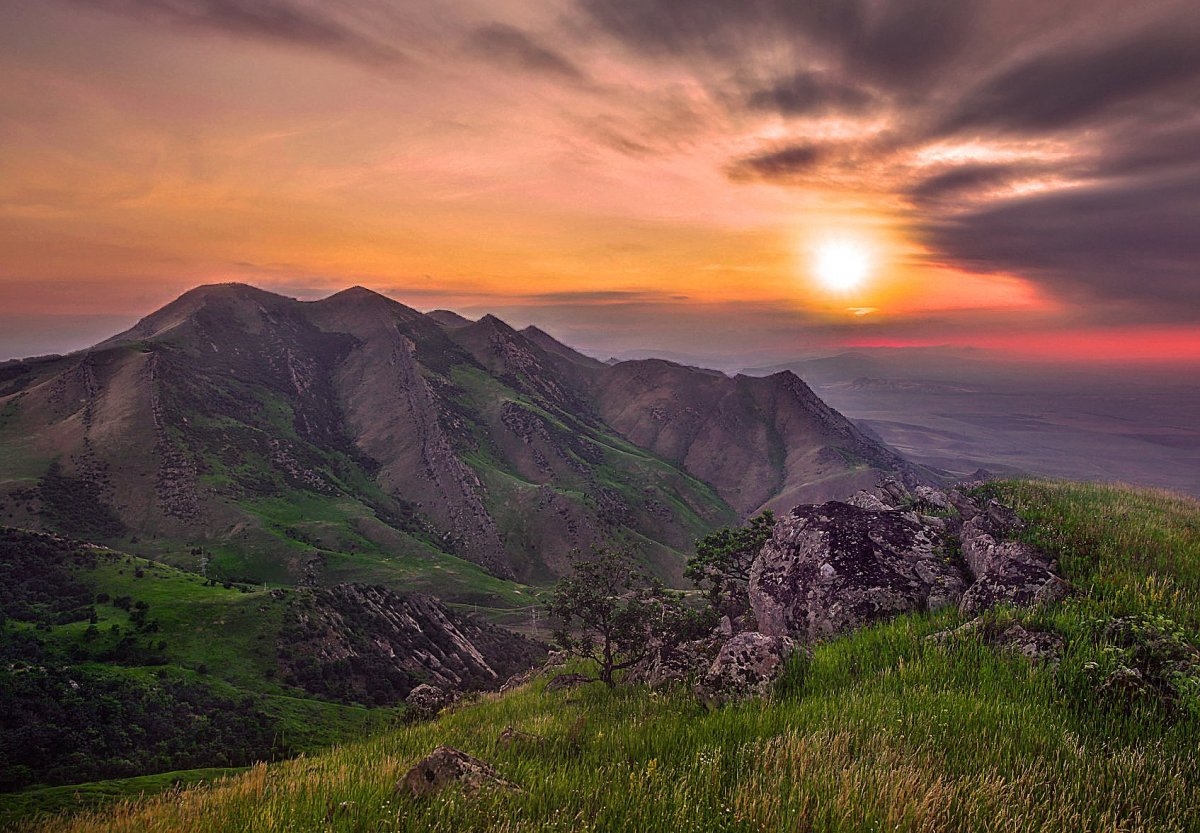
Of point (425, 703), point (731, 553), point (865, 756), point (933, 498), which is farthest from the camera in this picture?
point (731, 553)

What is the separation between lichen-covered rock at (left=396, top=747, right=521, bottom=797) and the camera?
6.29 m

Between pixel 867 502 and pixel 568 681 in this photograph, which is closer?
pixel 568 681

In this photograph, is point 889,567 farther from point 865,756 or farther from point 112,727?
point 112,727

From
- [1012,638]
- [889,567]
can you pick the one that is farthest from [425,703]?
[1012,638]

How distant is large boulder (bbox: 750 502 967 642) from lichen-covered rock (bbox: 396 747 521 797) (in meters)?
12.0

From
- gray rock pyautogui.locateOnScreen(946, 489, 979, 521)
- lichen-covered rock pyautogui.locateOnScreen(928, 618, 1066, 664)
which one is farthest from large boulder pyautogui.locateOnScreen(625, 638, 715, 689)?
gray rock pyautogui.locateOnScreen(946, 489, 979, 521)

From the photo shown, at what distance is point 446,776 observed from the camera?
638 centimetres

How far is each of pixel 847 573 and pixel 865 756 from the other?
12.1 m

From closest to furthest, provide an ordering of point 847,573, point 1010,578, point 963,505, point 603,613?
point 1010,578 < point 847,573 < point 963,505 < point 603,613

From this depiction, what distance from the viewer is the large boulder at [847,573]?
1567cm

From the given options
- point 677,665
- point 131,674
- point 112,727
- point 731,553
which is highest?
point 677,665

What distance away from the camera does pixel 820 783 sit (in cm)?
560

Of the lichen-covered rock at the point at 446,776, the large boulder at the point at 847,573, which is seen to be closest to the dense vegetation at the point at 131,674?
the large boulder at the point at 847,573

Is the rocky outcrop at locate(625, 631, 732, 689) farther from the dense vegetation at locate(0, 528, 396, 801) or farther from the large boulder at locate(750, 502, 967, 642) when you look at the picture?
the dense vegetation at locate(0, 528, 396, 801)
